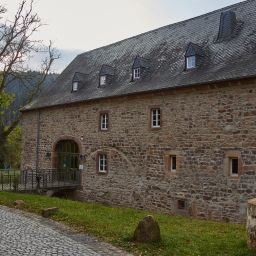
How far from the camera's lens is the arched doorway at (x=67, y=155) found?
24.0 meters

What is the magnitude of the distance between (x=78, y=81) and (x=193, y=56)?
9.08 m

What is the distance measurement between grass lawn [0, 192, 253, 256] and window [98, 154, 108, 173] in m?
6.73

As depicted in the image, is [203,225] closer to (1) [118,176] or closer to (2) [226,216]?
(2) [226,216]

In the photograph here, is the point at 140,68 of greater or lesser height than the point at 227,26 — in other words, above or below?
below

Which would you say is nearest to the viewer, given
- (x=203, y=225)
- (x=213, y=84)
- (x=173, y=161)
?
(x=203, y=225)

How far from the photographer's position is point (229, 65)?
16719 millimetres

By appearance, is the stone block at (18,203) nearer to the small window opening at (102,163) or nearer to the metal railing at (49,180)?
the metal railing at (49,180)

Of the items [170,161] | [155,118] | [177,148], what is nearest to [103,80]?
[155,118]

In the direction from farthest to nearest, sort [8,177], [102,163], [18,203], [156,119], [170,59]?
1. [8,177]
2. [102,163]
3. [170,59]
4. [156,119]
5. [18,203]

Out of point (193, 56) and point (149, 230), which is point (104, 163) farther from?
point (149, 230)

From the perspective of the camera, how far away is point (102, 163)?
72.3 feet

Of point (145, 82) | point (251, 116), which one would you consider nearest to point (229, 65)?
point (251, 116)

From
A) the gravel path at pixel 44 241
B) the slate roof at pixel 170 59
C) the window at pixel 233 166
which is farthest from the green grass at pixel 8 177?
the window at pixel 233 166

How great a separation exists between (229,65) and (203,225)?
292 inches
